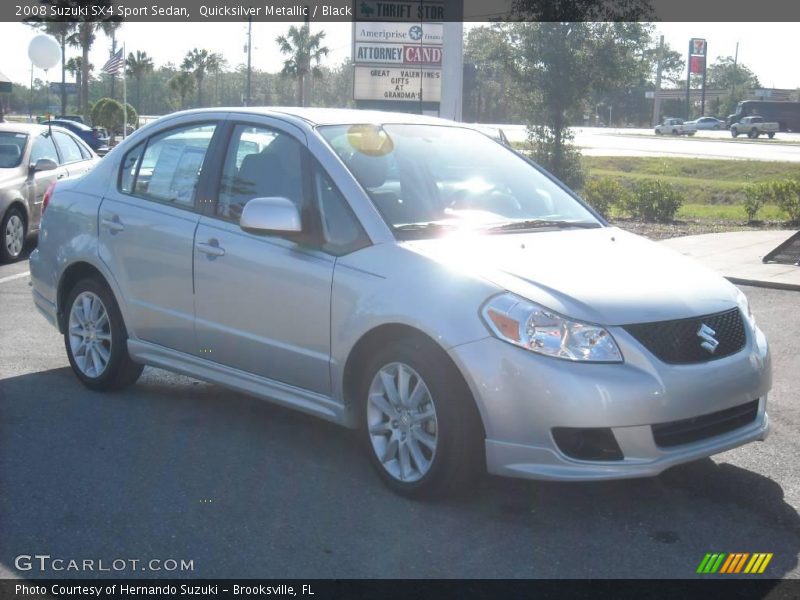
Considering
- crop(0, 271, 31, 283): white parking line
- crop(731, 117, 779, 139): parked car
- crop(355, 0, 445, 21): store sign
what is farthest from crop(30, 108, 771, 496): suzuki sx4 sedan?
crop(731, 117, 779, 139): parked car

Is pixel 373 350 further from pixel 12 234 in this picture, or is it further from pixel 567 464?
pixel 12 234

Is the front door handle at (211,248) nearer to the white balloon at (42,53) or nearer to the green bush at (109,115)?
the white balloon at (42,53)

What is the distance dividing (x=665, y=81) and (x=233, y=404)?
5944 inches

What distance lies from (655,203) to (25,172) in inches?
414

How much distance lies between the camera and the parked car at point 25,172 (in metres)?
12.3

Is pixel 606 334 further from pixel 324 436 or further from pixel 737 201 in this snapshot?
pixel 737 201

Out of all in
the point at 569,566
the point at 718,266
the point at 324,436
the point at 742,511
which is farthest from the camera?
the point at 718,266

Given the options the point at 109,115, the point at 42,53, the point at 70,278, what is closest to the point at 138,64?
the point at 109,115

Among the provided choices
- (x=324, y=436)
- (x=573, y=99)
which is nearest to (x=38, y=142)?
(x=324, y=436)

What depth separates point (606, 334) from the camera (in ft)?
13.8

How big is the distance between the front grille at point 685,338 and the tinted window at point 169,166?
9.30 ft

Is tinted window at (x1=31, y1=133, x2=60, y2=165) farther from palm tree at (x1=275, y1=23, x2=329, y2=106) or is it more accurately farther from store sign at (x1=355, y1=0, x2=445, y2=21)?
palm tree at (x1=275, y1=23, x2=329, y2=106)

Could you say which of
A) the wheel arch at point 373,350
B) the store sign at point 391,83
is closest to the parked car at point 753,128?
the store sign at point 391,83
